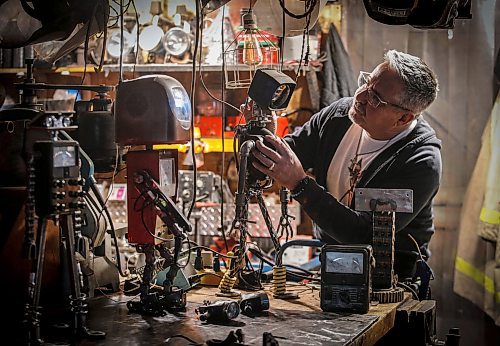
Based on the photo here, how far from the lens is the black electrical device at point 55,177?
96.3 inches

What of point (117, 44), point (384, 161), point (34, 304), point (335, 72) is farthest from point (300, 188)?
point (117, 44)

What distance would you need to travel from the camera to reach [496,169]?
4793 mm

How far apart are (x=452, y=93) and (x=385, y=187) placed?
1740 mm

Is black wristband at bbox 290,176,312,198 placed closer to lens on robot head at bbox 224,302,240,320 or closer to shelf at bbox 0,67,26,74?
lens on robot head at bbox 224,302,240,320

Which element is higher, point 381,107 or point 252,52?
point 252,52

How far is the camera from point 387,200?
3.25 metres

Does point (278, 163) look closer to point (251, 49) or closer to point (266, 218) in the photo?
point (266, 218)

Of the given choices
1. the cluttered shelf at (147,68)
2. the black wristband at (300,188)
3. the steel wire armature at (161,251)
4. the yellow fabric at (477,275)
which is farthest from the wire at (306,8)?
the yellow fabric at (477,275)

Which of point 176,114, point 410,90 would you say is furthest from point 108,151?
point 410,90

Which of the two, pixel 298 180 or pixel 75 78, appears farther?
pixel 75 78

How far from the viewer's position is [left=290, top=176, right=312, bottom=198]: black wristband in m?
3.36

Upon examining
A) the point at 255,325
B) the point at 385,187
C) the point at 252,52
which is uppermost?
the point at 252,52

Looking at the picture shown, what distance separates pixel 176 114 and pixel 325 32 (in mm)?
2382

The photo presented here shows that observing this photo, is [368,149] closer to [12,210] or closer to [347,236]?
[347,236]
